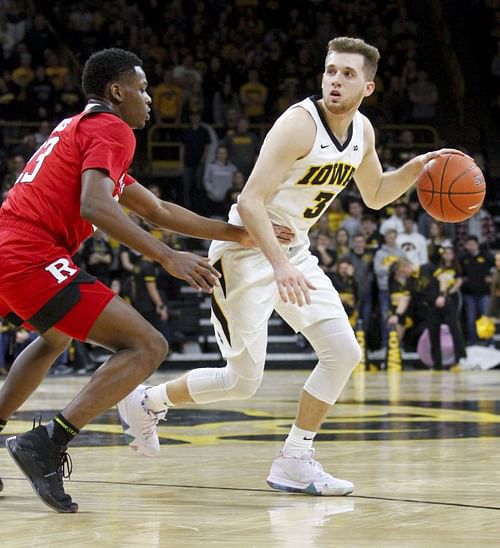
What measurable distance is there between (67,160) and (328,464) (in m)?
1.96

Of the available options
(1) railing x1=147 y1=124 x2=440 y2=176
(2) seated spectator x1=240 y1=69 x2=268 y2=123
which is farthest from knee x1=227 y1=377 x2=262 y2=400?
(2) seated spectator x1=240 y1=69 x2=268 y2=123

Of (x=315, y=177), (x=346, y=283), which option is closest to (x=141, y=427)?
(x=315, y=177)

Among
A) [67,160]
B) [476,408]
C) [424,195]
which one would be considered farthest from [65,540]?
[476,408]

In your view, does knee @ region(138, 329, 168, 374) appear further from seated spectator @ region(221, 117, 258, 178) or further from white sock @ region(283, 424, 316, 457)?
seated spectator @ region(221, 117, 258, 178)

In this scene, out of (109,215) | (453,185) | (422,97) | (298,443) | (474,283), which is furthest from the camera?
(422,97)

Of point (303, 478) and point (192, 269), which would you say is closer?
point (192, 269)

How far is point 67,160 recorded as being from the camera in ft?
14.2

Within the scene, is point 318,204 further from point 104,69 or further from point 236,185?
point 236,185

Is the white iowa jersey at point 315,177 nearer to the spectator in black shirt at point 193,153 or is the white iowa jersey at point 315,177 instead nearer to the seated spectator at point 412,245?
the seated spectator at point 412,245

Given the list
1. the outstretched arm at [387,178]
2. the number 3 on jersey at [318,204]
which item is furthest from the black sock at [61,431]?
the outstretched arm at [387,178]

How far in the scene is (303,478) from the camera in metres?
4.72

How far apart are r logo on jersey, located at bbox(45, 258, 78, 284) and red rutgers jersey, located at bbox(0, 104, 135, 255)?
0.12 m

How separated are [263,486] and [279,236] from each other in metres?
1.02

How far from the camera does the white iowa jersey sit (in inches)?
193
